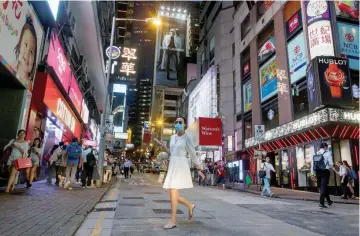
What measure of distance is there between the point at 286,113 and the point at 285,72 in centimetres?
309

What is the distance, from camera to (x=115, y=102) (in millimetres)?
66062

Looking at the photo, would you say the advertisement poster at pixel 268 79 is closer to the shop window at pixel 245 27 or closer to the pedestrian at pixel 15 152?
the shop window at pixel 245 27

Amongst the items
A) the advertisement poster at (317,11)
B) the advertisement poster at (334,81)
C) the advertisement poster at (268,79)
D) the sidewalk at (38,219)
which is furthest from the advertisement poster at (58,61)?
the advertisement poster at (268,79)

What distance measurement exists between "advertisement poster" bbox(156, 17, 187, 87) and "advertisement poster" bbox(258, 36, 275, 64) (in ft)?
108

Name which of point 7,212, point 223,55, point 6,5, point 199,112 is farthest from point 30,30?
point 199,112

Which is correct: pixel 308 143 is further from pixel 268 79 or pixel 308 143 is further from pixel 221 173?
pixel 268 79

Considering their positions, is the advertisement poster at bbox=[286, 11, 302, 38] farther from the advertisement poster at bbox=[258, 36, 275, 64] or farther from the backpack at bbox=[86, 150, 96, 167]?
the backpack at bbox=[86, 150, 96, 167]

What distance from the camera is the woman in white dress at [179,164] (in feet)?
15.4

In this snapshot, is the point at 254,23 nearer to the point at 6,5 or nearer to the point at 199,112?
the point at 199,112

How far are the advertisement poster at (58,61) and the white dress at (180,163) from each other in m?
10.2

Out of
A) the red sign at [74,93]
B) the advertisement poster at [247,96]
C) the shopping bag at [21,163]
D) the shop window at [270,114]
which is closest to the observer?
the shopping bag at [21,163]

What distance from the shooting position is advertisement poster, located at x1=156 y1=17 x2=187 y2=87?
190 feet

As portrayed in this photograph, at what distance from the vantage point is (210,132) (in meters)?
29.2

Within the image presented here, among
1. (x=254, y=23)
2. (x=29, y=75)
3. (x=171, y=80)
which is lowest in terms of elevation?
(x=29, y=75)
